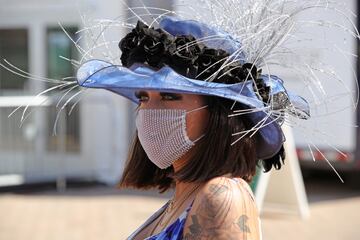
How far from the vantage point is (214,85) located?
1694 mm

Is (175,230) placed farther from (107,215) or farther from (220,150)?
(107,215)

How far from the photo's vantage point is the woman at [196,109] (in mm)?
1657

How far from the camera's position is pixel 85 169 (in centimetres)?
950

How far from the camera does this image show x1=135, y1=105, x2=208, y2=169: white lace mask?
1735 mm

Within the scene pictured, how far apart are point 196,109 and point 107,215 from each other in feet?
19.1

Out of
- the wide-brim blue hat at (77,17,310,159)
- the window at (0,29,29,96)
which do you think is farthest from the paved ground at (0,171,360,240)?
the wide-brim blue hat at (77,17,310,159)

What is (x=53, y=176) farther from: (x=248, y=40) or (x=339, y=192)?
(x=248, y=40)

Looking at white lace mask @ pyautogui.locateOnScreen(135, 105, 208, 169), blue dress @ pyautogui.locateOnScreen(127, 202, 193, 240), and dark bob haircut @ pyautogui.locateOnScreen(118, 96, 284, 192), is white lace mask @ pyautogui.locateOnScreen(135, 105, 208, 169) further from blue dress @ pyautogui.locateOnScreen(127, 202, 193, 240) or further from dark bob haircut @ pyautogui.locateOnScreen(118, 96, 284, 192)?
blue dress @ pyautogui.locateOnScreen(127, 202, 193, 240)

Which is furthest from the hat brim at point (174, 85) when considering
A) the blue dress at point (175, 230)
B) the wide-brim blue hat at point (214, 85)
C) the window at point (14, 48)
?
the window at point (14, 48)

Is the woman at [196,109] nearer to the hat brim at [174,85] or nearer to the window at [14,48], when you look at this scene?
the hat brim at [174,85]

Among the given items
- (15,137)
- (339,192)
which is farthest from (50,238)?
(339,192)

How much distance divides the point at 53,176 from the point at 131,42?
7590 millimetres

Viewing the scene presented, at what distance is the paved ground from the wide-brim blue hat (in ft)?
15.3

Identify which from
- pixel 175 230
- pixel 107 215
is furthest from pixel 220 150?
pixel 107 215
